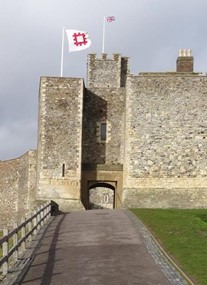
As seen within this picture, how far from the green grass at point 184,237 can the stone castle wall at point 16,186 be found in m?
17.7

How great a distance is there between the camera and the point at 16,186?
5025cm

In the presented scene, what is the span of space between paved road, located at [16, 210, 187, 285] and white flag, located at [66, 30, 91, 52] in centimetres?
2064

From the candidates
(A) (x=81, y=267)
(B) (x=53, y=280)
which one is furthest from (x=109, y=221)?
(B) (x=53, y=280)

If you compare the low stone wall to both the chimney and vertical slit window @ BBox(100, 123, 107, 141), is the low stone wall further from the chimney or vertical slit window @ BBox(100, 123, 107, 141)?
the chimney

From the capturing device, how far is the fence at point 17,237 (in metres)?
14.0

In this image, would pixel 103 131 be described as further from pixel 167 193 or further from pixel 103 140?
pixel 167 193

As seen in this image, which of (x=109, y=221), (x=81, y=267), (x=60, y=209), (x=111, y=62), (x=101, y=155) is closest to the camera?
Answer: (x=81, y=267)

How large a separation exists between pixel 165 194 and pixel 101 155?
20.2ft

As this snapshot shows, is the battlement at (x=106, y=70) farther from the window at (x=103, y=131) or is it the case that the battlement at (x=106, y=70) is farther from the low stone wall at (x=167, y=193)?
the low stone wall at (x=167, y=193)

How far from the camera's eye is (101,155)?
40.7 metres

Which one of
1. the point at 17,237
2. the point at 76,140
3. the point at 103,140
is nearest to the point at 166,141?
the point at 103,140

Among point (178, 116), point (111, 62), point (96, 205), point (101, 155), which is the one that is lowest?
point (96, 205)

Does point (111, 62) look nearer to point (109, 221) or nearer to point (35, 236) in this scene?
point (109, 221)

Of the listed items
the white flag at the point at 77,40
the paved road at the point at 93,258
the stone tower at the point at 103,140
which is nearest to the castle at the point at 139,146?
the stone tower at the point at 103,140
